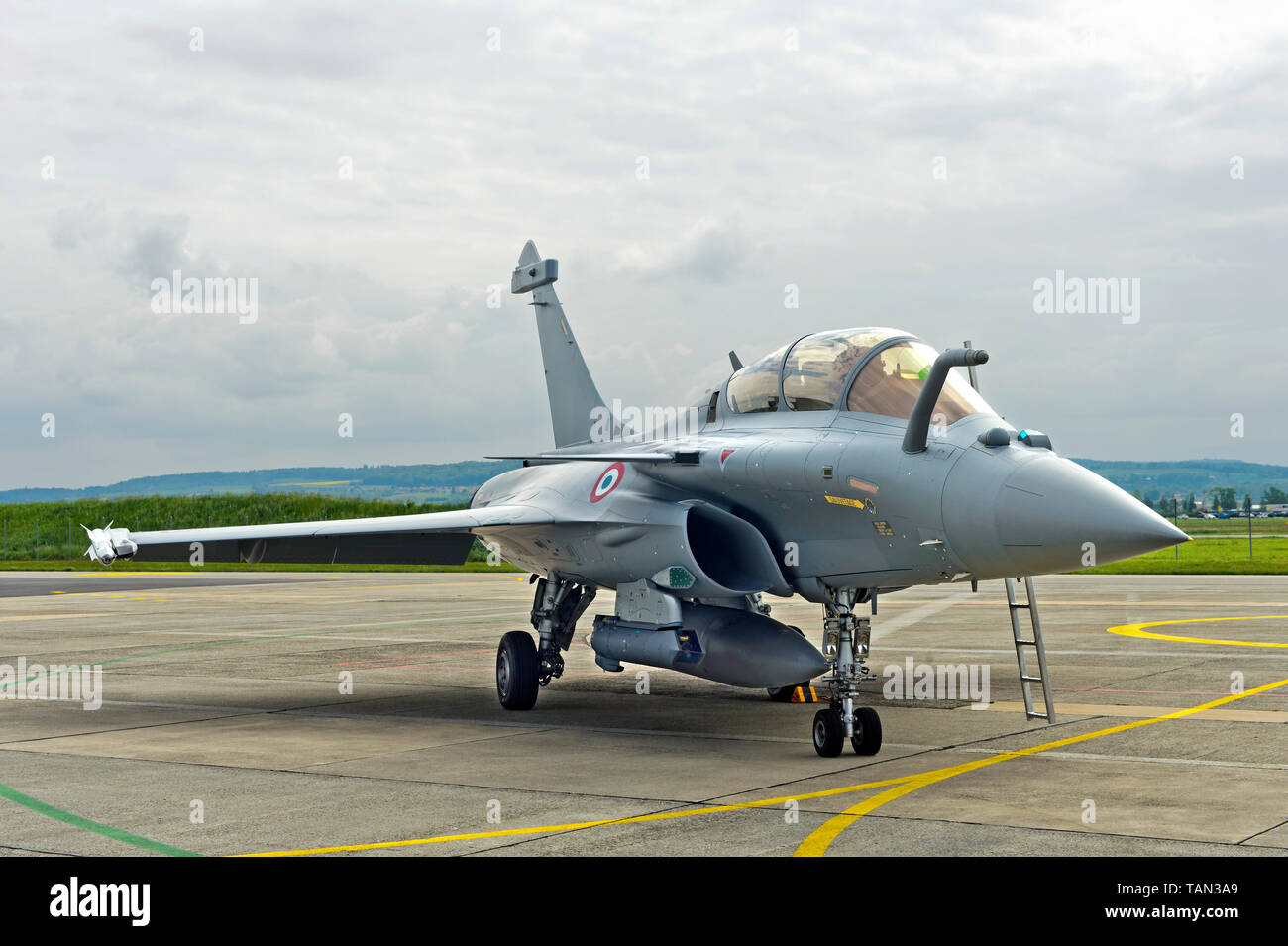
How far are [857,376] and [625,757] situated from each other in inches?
142

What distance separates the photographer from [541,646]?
44.0 feet

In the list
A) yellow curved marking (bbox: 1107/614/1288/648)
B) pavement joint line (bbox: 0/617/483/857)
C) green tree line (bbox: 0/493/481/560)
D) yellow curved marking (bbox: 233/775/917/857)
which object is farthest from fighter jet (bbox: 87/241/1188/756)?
green tree line (bbox: 0/493/481/560)

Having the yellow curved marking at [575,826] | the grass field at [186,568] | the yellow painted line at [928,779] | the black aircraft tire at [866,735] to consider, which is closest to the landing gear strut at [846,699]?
the black aircraft tire at [866,735]

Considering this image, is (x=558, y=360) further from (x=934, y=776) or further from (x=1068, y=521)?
(x=1068, y=521)

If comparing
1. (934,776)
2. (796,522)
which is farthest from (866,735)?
(796,522)

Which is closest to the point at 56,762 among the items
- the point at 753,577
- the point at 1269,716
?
the point at 753,577

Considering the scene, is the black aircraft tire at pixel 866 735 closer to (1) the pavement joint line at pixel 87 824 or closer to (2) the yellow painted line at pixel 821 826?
(2) the yellow painted line at pixel 821 826

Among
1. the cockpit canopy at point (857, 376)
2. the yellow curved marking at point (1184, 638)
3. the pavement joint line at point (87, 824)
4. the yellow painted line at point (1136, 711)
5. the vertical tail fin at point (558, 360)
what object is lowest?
the yellow curved marking at point (1184, 638)

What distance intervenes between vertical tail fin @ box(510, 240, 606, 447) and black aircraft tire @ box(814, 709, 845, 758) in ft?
22.2

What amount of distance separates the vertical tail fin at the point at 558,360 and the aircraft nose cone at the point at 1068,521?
810 cm

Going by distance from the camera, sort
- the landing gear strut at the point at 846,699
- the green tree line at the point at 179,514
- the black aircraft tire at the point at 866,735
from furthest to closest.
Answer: the green tree line at the point at 179,514, the black aircraft tire at the point at 866,735, the landing gear strut at the point at 846,699

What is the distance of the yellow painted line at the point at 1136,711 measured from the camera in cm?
1129

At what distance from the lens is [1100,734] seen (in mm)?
10609
